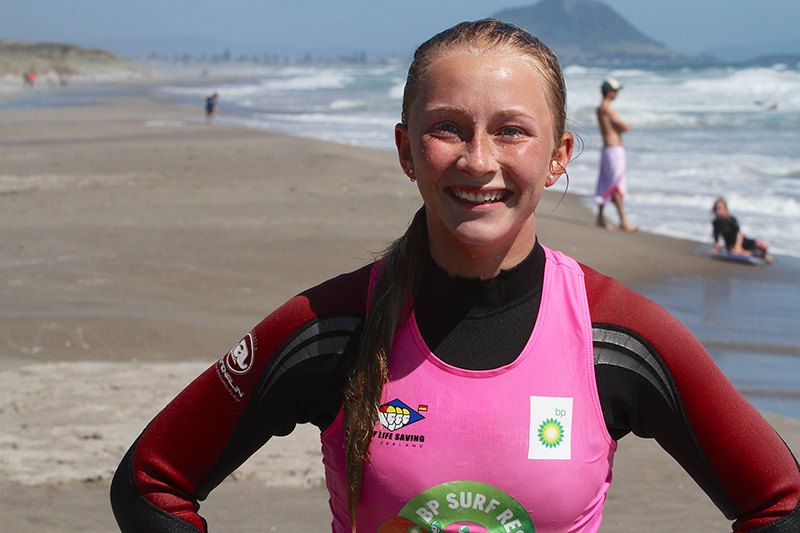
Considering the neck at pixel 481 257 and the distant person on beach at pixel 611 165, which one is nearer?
the neck at pixel 481 257

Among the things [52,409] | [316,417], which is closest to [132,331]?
[52,409]

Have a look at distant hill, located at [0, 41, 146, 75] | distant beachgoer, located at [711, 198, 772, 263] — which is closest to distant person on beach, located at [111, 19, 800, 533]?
distant beachgoer, located at [711, 198, 772, 263]

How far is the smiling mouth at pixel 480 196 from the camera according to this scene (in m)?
1.39

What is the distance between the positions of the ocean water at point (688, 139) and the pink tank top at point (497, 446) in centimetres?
41

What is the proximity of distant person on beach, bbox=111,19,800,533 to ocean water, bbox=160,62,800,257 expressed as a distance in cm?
23

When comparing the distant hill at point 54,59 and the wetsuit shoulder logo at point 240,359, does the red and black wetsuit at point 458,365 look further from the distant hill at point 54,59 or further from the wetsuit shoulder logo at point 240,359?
the distant hill at point 54,59

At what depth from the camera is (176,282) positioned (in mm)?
6855

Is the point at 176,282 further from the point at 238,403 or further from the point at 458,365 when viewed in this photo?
the point at 458,365

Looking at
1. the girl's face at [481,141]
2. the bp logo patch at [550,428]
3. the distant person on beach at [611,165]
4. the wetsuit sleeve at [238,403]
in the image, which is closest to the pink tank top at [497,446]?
the bp logo patch at [550,428]

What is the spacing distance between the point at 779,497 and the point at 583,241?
794 cm

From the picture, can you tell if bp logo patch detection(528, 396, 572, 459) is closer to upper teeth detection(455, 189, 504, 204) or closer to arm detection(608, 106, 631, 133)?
upper teeth detection(455, 189, 504, 204)

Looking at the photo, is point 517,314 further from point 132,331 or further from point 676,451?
point 132,331

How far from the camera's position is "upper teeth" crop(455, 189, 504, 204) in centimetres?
139

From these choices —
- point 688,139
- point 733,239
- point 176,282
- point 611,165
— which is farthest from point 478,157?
point 688,139
